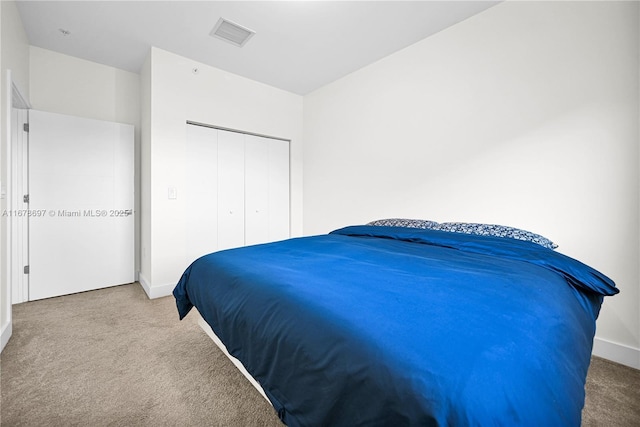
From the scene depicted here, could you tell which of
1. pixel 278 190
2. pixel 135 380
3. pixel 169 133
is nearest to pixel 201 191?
pixel 169 133

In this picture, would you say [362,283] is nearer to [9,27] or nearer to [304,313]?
[304,313]

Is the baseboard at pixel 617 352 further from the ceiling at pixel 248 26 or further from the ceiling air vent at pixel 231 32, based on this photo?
the ceiling air vent at pixel 231 32

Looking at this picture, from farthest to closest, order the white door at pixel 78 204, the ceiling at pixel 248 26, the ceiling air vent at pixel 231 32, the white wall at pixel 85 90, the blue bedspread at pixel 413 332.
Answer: the white wall at pixel 85 90, the white door at pixel 78 204, the ceiling air vent at pixel 231 32, the ceiling at pixel 248 26, the blue bedspread at pixel 413 332

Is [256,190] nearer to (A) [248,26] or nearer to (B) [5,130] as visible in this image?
(A) [248,26]

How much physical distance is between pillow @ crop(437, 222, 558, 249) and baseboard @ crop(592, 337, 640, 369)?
0.73 m

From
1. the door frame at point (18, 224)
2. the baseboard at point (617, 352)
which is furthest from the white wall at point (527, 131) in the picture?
the door frame at point (18, 224)

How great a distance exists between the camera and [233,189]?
364 cm

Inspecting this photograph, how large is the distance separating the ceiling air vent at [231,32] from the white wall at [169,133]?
64 centimetres

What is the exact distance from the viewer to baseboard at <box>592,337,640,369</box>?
5.73ft

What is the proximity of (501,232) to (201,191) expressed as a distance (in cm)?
305

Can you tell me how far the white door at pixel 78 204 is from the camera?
2.79m

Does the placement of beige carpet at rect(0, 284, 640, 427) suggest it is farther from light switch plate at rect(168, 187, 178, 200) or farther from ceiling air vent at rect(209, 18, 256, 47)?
ceiling air vent at rect(209, 18, 256, 47)

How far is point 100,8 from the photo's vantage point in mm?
2338

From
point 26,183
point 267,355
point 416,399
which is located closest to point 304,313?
point 267,355
